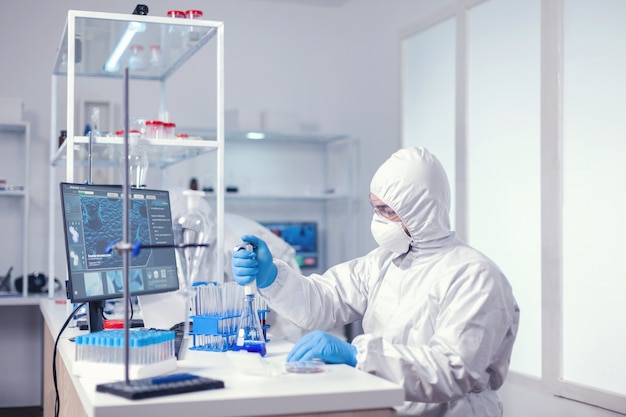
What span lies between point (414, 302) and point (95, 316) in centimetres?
91

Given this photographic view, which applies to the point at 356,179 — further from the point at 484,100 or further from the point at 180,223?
the point at 180,223

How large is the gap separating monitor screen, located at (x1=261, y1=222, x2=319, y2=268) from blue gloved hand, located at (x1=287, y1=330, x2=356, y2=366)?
3.47 meters

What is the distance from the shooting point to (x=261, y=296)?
233cm

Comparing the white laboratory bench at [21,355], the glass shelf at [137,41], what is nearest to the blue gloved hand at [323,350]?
the glass shelf at [137,41]

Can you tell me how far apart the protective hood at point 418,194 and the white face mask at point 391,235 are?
0.03 metres

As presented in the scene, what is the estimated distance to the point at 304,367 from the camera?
172 centimetres

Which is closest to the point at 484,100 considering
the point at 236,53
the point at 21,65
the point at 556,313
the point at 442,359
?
the point at 556,313

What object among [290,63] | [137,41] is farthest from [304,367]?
[290,63]

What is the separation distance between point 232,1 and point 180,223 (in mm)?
3113

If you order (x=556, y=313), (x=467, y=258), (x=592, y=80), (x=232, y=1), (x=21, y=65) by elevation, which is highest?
(x=232, y=1)

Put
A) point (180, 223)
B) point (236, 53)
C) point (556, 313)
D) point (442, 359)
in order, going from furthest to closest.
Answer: point (236, 53)
point (556, 313)
point (180, 223)
point (442, 359)

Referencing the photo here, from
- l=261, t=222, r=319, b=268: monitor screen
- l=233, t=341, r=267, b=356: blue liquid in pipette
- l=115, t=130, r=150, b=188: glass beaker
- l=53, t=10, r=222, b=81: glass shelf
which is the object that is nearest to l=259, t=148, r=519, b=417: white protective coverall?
l=233, t=341, r=267, b=356: blue liquid in pipette

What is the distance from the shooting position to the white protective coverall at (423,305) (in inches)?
71.6

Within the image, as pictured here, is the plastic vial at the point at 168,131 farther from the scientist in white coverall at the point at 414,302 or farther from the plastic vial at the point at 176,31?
the scientist in white coverall at the point at 414,302
